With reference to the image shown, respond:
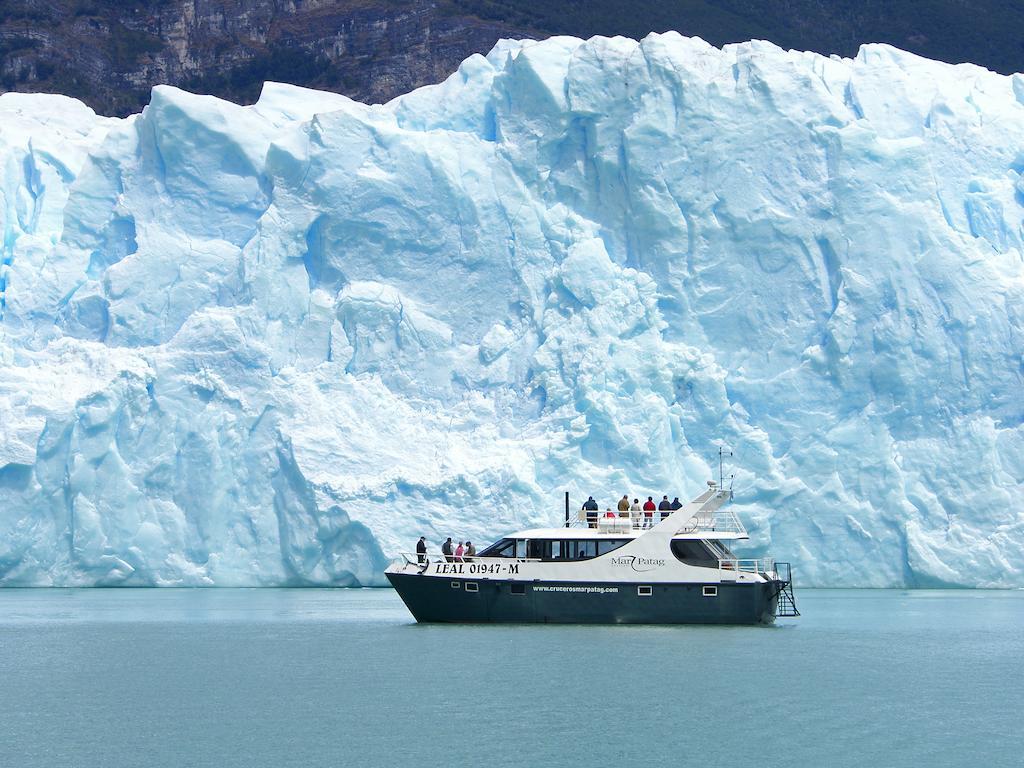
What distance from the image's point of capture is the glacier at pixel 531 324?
108 ft

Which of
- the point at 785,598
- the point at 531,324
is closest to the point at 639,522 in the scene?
the point at 785,598

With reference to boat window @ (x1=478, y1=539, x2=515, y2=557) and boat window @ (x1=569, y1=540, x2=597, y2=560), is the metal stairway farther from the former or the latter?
boat window @ (x1=478, y1=539, x2=515, y2=557)

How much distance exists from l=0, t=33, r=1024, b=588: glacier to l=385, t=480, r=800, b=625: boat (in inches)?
257

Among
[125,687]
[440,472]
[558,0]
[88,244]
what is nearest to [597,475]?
[440,472]

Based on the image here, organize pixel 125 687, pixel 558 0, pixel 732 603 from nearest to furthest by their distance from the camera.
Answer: pixel 125 687
pixel 732 603
pixel 558 0

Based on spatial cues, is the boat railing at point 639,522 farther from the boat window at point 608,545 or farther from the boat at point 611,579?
the boat window at point 608,545

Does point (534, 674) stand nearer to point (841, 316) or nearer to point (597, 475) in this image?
point (597, 475)

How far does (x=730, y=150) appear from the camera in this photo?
3512cm

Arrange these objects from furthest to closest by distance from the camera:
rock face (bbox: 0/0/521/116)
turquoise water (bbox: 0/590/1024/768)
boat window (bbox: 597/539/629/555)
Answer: rock face (bbox: 0/0/521/116)
boat window (bbox: 597/539/629/555)
turquoise water (bbox: 0/590/1024/768)

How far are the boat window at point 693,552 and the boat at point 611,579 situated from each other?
0.6 inches

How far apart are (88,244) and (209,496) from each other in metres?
6.62

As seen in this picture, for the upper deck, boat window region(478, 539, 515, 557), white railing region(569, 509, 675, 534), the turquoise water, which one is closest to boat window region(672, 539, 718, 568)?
the upper deck

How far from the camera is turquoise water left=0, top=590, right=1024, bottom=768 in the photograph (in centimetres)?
1488

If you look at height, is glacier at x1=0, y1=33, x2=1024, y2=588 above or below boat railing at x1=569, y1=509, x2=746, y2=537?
above
